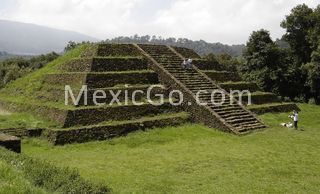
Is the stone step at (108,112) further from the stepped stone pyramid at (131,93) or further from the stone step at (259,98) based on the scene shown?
the stone step at (259,98)

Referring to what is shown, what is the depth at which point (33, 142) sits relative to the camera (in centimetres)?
1518

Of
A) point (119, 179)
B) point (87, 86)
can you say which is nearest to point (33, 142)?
point (87, 86)

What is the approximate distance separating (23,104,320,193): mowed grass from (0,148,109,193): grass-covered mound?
6.91 feet

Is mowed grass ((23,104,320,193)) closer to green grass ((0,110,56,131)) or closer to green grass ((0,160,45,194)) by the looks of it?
green grass ((0,110,56,131))

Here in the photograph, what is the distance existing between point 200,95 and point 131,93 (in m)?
3.37

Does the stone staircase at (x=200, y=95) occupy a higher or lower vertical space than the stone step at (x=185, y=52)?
lower

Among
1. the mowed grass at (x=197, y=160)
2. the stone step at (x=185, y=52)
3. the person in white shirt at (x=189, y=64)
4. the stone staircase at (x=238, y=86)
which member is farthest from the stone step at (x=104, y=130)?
the stone step at (x=185, y=52)

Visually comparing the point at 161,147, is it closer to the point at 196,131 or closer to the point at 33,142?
the point at 196,131

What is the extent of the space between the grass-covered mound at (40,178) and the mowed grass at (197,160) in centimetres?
211

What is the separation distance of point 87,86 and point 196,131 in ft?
16.8

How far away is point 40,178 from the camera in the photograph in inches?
270

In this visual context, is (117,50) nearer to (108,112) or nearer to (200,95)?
(200,95)

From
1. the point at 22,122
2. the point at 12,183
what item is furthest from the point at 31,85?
the point at 12,183

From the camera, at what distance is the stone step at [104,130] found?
14929mm
